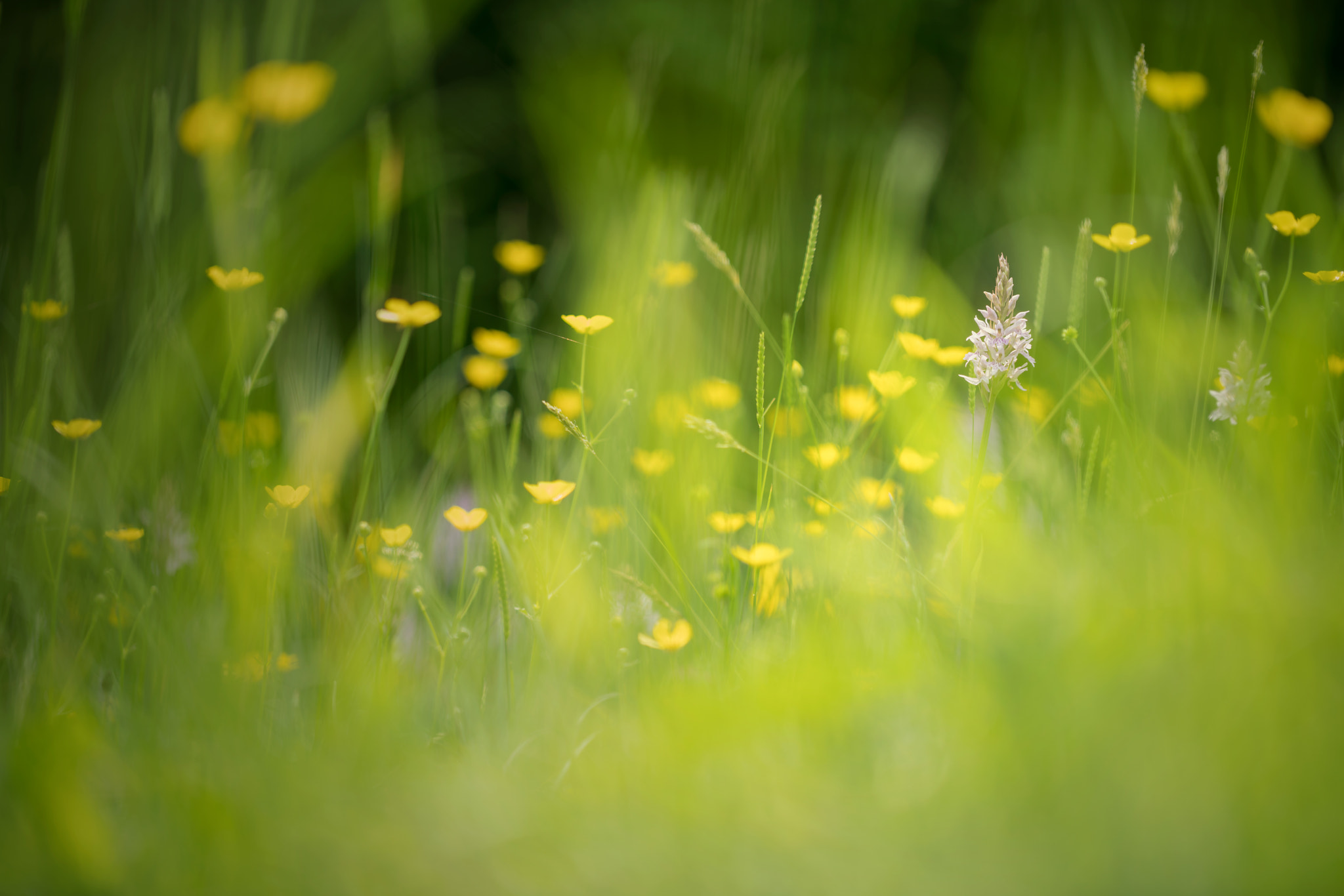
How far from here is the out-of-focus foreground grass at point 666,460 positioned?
589 millimetres

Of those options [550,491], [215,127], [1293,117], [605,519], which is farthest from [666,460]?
[1293,117]

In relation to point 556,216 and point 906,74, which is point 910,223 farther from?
point 556,216

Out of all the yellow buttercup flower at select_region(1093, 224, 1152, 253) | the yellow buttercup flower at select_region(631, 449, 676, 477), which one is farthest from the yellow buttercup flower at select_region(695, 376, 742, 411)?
the yellow buttercup flower at select_region(1093, 224, 1152, 253)

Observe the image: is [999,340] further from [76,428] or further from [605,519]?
[76,428]

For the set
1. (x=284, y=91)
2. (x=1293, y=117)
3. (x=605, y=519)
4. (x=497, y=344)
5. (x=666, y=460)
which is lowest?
(x=605, y=519)

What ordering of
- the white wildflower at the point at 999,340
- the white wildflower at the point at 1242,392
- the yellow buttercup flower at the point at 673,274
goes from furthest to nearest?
the yellow buttercup flower at the point at 673,274 → the white wildflower at the point at 1242,392 → the white wildflower at the point at 999,340

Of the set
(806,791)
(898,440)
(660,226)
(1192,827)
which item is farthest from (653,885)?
(660,226)

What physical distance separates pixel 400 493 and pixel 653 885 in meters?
1.42

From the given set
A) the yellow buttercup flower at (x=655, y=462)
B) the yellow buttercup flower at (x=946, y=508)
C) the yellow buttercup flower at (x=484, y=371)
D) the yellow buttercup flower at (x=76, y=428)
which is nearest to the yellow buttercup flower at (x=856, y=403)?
the yellow buttercup flower at (x=946, y=508)

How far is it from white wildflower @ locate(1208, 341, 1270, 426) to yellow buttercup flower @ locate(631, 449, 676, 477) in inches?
31.0

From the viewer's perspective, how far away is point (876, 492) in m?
1.30

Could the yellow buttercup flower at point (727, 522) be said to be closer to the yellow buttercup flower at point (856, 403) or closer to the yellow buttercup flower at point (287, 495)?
the yellow buttercup flower at point (856, 403)

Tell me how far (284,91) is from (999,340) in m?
1.31

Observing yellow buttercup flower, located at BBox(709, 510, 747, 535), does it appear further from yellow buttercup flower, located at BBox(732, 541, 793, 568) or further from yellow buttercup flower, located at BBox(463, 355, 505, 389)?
yellow buttercup flower, located at BBox(463, 355, 505, 389)
